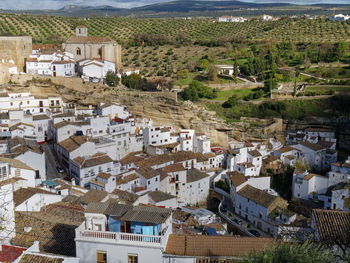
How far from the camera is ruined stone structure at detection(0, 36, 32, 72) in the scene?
33.4m

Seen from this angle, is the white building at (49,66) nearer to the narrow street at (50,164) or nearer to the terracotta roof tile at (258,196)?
the narrow street at (50,164)

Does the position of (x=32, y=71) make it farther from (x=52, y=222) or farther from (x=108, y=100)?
(x=52, y=222)

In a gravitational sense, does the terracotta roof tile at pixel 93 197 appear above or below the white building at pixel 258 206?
above

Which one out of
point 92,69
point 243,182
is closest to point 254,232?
point 243,182

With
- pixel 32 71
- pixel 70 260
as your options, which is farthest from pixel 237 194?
pixel 32 71

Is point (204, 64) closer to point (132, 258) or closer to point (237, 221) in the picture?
point (237, 221)

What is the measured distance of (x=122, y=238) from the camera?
909 centimetres

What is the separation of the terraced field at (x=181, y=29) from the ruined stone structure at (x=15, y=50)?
936 cm

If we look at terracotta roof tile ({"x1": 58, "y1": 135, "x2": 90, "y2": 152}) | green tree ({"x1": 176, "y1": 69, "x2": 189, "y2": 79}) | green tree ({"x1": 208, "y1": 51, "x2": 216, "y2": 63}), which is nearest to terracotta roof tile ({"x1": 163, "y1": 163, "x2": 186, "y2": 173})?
terracotta roof tile ({"x1": 58, "y1": 135, "x2": 90, "y2": 152})

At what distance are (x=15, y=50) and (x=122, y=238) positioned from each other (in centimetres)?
2810

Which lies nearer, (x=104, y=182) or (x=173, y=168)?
(x=104, y=182)

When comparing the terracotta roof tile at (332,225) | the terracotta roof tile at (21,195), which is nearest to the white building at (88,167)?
the terracotta roof tile at (21,195)

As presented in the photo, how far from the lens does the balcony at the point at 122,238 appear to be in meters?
9.02

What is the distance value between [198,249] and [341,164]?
17527mm
